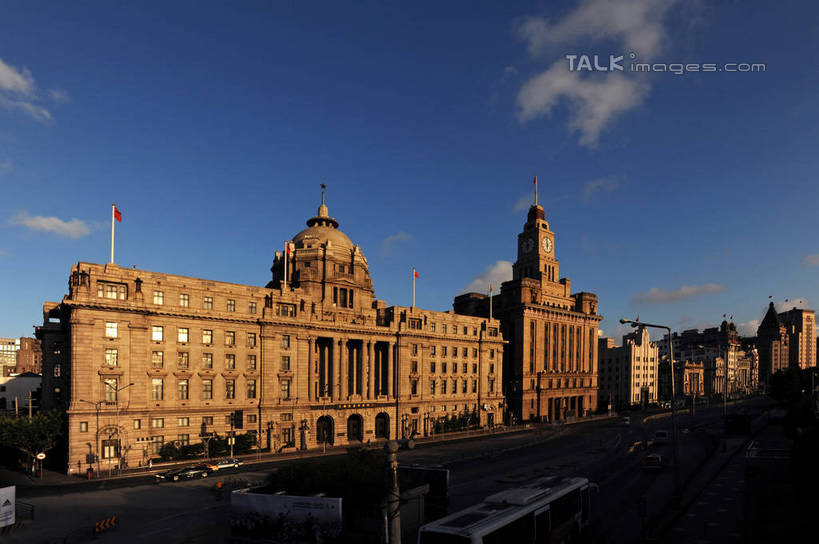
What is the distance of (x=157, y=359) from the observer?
6575 centimetres

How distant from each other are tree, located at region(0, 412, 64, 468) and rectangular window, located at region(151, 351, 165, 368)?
11.5 m

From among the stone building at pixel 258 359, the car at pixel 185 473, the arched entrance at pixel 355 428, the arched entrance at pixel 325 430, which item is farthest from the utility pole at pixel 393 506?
the arched entrance at pixel 355 428

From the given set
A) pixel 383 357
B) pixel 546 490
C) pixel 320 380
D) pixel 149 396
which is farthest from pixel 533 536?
pixel 383 357

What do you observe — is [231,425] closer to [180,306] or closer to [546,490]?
[180,306]

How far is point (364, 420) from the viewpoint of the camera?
85.8 metres

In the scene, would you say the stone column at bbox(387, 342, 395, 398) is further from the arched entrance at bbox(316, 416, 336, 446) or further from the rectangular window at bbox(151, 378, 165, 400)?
the rectangular window at bbox(151, 378, 165, 400)

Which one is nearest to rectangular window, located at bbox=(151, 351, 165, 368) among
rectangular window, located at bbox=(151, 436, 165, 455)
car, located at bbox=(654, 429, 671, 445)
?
rectangular window, located at bbox=(151, 436, 165, 455)

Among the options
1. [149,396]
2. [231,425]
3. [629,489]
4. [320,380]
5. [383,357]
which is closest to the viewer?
[629,489]

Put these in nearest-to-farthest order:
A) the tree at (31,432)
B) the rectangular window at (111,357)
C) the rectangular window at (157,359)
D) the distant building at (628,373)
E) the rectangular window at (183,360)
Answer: the tree at (31,432) < the rectangular window at (111,357) < the rectangular window at (157,359) < the rectangular window at (183,360) < the distant building at (628,373)

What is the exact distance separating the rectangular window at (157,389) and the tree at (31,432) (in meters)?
10.0

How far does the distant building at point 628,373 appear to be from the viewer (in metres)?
177

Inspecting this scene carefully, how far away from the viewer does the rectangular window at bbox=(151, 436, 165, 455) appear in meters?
64.0

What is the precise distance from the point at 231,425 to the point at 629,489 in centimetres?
5006

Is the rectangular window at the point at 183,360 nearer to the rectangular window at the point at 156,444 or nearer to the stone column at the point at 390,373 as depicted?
the rectangular window at the point at 156,444
